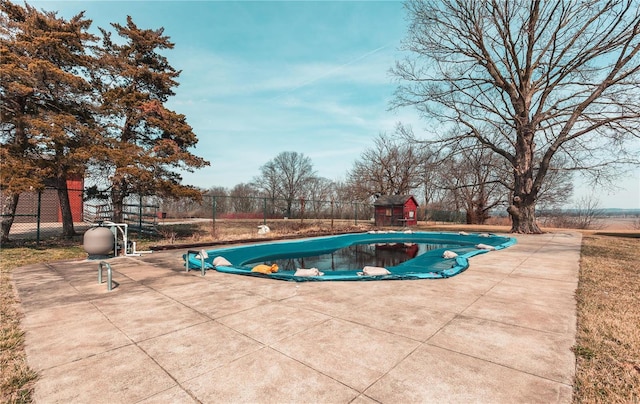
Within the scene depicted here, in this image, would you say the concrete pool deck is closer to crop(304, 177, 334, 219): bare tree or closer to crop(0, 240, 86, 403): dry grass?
crop(0, 240, 86, 403): dry grass

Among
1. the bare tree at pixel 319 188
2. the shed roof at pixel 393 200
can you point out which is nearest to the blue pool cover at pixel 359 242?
the shed roof at pixel 393 200

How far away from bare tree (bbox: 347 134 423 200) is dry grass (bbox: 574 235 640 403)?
25.8 metres

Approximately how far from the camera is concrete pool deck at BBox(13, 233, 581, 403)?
1975 mm

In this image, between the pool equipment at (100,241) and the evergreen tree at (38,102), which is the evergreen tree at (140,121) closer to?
the evergreen tree at (38,102)

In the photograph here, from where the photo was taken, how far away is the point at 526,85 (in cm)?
1459

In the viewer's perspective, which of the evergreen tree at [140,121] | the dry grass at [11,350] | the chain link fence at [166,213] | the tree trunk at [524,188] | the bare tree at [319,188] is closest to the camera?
the dry grass at [11,350]

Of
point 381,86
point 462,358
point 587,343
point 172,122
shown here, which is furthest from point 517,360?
point 381,86

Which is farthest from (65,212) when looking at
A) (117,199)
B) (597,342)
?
(597,342)

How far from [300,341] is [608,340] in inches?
115

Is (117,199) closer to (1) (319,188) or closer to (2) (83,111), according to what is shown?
(2) (83,111)

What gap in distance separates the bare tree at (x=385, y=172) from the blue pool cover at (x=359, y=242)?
16.0 m

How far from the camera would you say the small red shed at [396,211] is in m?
24.7

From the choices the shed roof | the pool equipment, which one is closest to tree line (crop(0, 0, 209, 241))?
the pool equipment

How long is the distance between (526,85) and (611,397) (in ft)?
55.5
